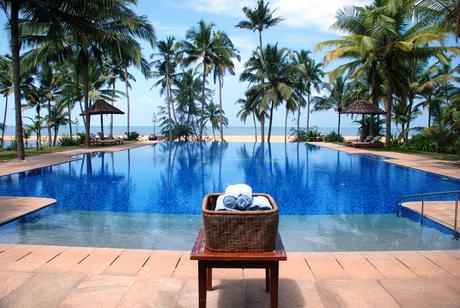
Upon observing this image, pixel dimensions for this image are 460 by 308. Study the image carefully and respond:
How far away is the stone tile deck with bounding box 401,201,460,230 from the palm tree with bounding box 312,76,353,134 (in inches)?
775

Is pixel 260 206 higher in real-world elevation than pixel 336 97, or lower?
lower

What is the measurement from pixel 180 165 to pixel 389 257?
36.6 ft

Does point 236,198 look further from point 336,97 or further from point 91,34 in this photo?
point 336,97

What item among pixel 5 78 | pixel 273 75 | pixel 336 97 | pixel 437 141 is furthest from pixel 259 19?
pixel 5 78

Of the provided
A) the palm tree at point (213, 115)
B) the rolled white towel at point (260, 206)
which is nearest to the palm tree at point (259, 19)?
the palm tree at point (213, 115)

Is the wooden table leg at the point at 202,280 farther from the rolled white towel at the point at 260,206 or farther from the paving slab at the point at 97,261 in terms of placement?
the paving slab at the point at 97,261

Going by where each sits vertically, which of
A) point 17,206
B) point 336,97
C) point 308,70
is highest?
point 308,70

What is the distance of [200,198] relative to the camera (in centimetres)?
883

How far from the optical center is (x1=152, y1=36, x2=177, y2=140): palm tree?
25422 mm

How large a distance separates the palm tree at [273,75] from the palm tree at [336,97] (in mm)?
3986

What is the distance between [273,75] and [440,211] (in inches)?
757

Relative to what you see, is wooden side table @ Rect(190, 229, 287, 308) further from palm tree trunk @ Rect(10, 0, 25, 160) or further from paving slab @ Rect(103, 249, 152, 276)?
palm tree trunk @ Rect(10, 0, 25, 160)

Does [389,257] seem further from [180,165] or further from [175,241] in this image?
[180,165]

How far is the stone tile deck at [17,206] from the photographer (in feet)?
19.7
